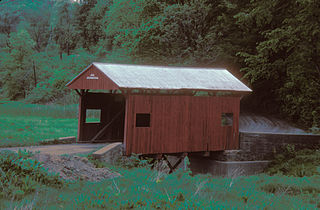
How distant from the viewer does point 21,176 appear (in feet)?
27.6

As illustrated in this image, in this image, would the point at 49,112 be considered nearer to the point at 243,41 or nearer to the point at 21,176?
the point at 243,41

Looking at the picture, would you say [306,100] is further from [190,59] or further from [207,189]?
[207,189]

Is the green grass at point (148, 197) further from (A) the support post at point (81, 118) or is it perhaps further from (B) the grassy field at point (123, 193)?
(A) the support post at point (81, 118)

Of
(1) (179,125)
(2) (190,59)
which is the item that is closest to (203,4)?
(2) (190,59)

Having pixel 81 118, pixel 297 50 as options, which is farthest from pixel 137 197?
pixel 297 50

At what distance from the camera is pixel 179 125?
53.8ft

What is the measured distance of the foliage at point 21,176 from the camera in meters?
7.67

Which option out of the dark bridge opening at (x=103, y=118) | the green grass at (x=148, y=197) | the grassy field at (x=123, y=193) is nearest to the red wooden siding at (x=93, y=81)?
the dark bridge opening at (x=103, y=118)

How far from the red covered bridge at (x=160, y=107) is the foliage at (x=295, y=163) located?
2.63m

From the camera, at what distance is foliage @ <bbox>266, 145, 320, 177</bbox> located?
16.1 m

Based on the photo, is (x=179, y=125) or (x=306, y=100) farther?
(x=306, y=100)

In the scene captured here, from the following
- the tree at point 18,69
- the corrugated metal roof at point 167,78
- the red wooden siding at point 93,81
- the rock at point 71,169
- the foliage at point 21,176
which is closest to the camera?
the foliage at point 21,176

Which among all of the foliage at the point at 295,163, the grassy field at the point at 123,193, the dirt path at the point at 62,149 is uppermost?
the dirt path at the point at 62,149

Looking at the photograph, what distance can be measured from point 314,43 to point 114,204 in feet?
64.4
